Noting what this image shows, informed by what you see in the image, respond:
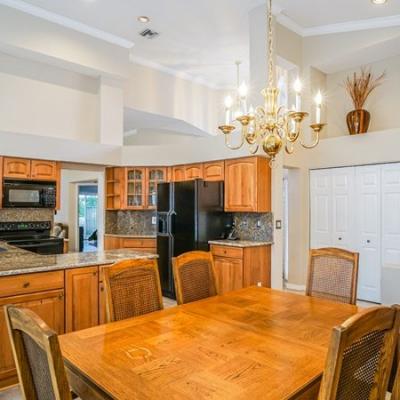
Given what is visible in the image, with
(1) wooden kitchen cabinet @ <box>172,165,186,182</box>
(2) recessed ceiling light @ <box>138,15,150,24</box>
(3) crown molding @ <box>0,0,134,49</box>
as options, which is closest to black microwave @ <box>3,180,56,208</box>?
(1) wooden kitchen cabinet @ <box>172,165,186,182</box>

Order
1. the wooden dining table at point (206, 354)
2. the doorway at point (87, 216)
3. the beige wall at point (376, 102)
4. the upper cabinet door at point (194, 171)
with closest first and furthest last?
1. the wooden dining table at point (206, 354)
2. the beige wall at point (376, 102)
3. the upper cabinet door at point (194, 171)
4. the doorway at point (87, 216)

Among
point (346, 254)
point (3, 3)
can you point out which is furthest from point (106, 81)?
point (346, 254)

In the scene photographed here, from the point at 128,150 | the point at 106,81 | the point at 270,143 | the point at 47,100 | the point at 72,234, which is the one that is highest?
the point at 106,81

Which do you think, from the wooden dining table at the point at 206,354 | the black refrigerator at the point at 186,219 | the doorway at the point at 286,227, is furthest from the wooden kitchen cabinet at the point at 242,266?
the wooden dining table at the point at 206,354

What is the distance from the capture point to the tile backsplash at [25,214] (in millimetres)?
5137

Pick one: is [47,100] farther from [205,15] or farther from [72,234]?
[72,234]

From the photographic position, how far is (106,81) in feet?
19.5

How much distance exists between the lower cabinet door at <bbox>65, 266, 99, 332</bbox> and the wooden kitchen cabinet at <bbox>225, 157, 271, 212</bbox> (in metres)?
2.65

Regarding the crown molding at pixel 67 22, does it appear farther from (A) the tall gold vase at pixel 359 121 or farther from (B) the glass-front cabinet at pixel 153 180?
(A) the tall gold vase at pixel 359 121

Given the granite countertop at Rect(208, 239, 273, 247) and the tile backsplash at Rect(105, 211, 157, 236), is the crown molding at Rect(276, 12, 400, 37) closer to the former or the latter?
the granite countertop at Rect(208, 239, 273, 247)

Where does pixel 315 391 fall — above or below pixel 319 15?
below

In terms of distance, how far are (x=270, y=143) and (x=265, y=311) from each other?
4.09ft

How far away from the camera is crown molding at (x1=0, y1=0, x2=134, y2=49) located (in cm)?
476

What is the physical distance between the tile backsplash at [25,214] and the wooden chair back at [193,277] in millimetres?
3763
